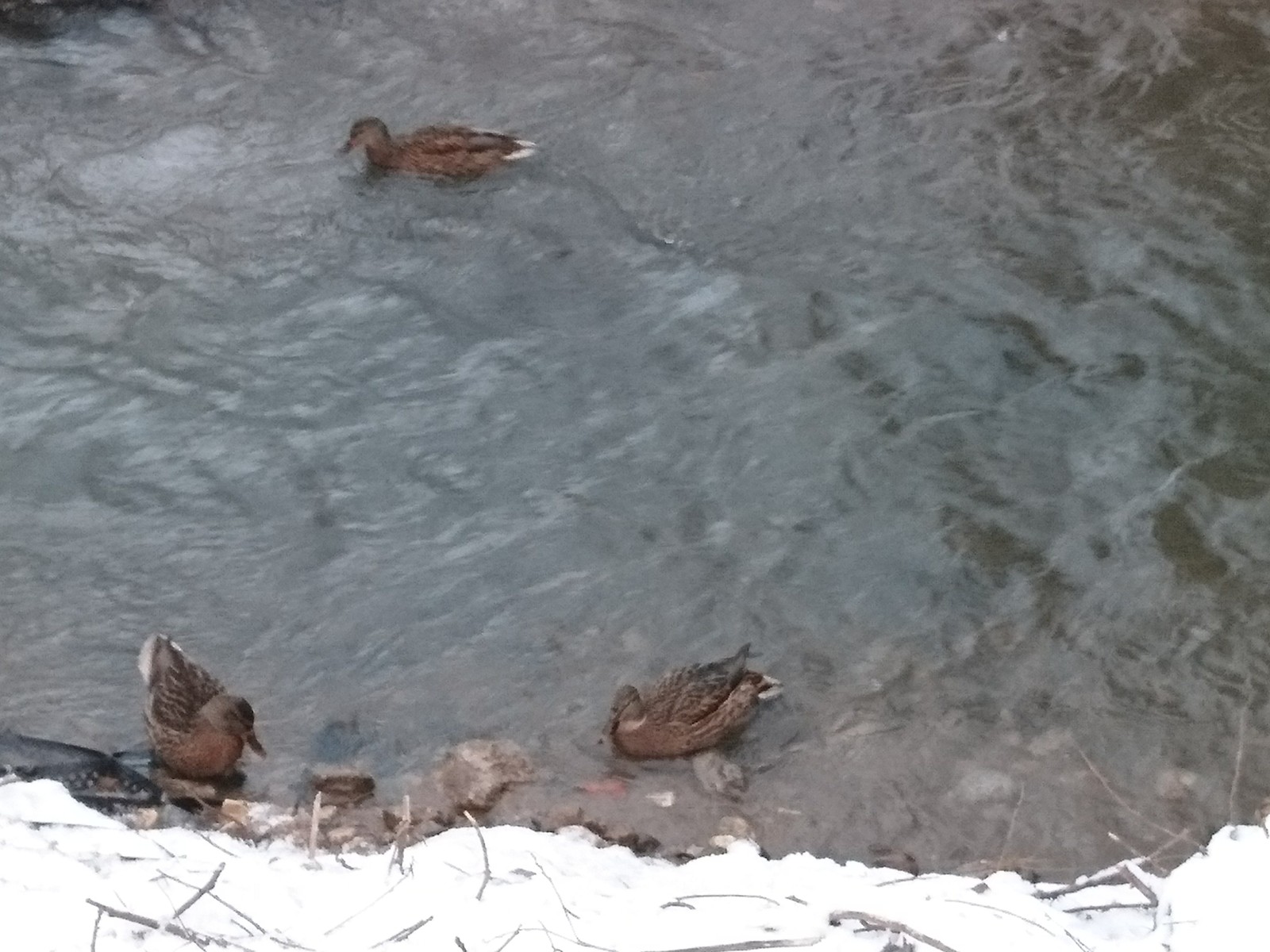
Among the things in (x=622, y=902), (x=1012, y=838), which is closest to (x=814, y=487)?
(x=1012, y=838)

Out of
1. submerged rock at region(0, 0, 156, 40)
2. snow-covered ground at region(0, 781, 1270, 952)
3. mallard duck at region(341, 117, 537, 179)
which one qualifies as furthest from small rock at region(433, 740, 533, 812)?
submerged rock at region(0, 0, 156, 40)

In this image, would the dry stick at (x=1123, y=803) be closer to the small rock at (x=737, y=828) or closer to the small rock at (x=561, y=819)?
the small rock at (x=737, y=828)

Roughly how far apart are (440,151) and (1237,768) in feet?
16.5

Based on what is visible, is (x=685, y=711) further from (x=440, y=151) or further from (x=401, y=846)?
(x=440, y=151)

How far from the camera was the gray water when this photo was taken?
481 centimetres

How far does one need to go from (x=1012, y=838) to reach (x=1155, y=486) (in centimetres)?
175

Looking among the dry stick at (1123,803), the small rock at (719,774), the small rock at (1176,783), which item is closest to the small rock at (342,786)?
the small rock at (719,774)

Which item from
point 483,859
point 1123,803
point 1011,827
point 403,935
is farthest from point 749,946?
point 1123,803

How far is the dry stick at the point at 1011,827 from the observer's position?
4.29 metres

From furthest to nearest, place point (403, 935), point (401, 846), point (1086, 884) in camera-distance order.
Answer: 1. point (401, 846)
2. point (1086, 884)
3. point (403, 935)

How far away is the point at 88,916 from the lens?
3.09 metres

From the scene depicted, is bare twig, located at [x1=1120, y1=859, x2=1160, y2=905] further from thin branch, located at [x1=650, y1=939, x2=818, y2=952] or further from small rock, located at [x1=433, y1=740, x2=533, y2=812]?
small rock, located at [x1=433, y1=740, x2=533, y2=812]

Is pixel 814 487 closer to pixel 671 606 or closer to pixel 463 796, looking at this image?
pixel 671 606

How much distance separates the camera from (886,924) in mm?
2975
